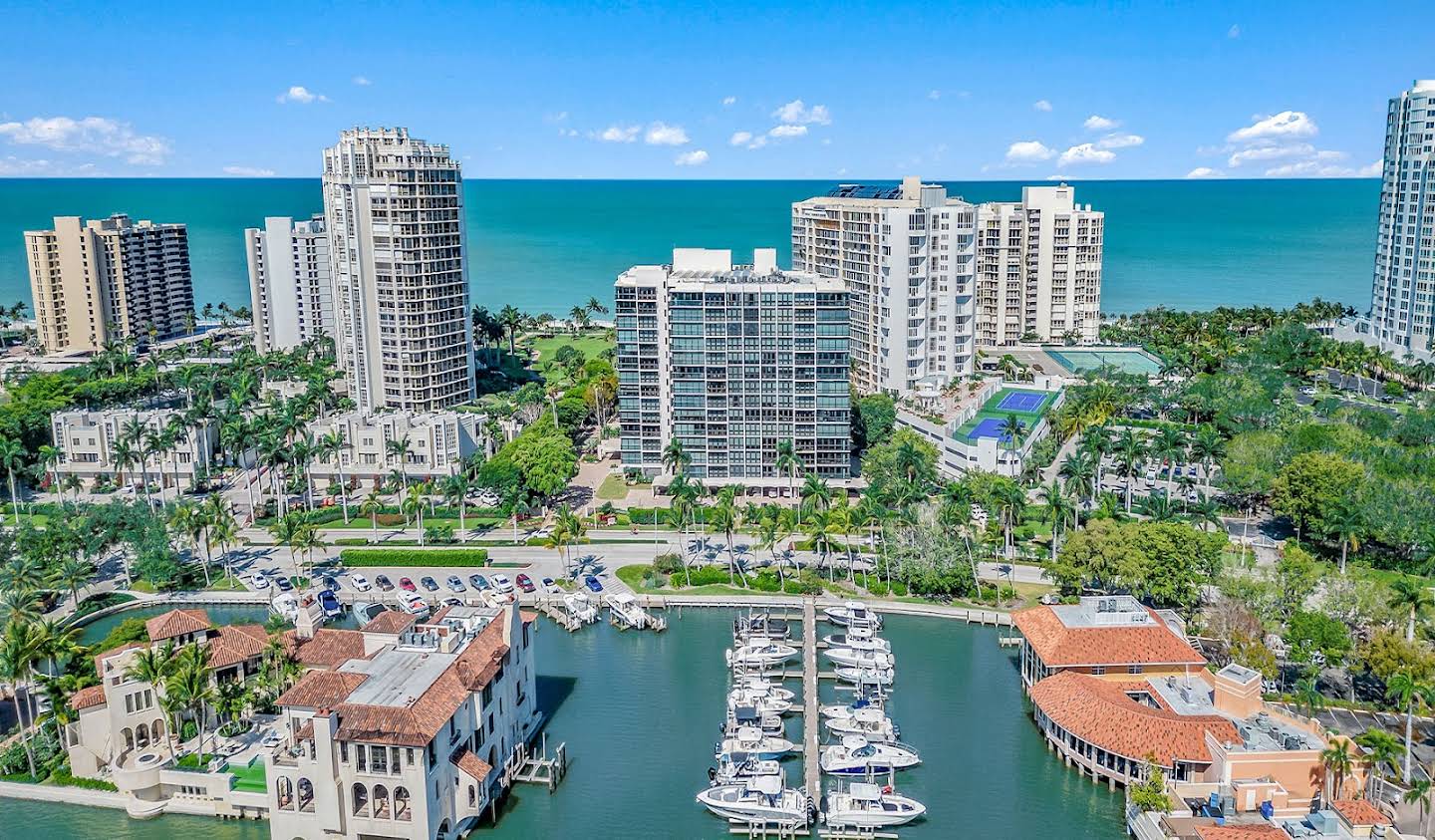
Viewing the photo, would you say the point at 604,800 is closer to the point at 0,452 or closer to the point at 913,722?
the point at 913,722

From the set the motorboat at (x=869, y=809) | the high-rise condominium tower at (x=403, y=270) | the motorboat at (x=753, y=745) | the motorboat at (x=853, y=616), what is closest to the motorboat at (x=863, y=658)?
the motorboat at (x=853, y=616)

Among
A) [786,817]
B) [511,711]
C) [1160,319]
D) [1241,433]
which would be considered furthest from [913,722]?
[1160,319]

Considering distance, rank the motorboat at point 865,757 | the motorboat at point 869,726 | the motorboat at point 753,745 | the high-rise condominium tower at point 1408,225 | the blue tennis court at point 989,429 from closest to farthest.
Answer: the motorboat at point 865,757 → the motorboat at point 753,745 → the motorboat at point 869,726 → the blue tennis court at point 989,429 → the high-rise condominium tower at point 1408,225

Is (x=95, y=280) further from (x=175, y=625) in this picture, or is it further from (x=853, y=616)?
(x=853, y=616)

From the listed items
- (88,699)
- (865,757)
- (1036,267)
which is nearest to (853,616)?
(865,757)

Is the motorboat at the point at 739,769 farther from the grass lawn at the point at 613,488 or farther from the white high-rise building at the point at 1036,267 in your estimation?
the white high-rise building at the point at 1036,267

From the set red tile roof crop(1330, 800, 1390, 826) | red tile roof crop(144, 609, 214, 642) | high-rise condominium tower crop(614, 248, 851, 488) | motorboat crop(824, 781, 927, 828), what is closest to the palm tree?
red tile roof crop(1330, 800, 1390, 826)
